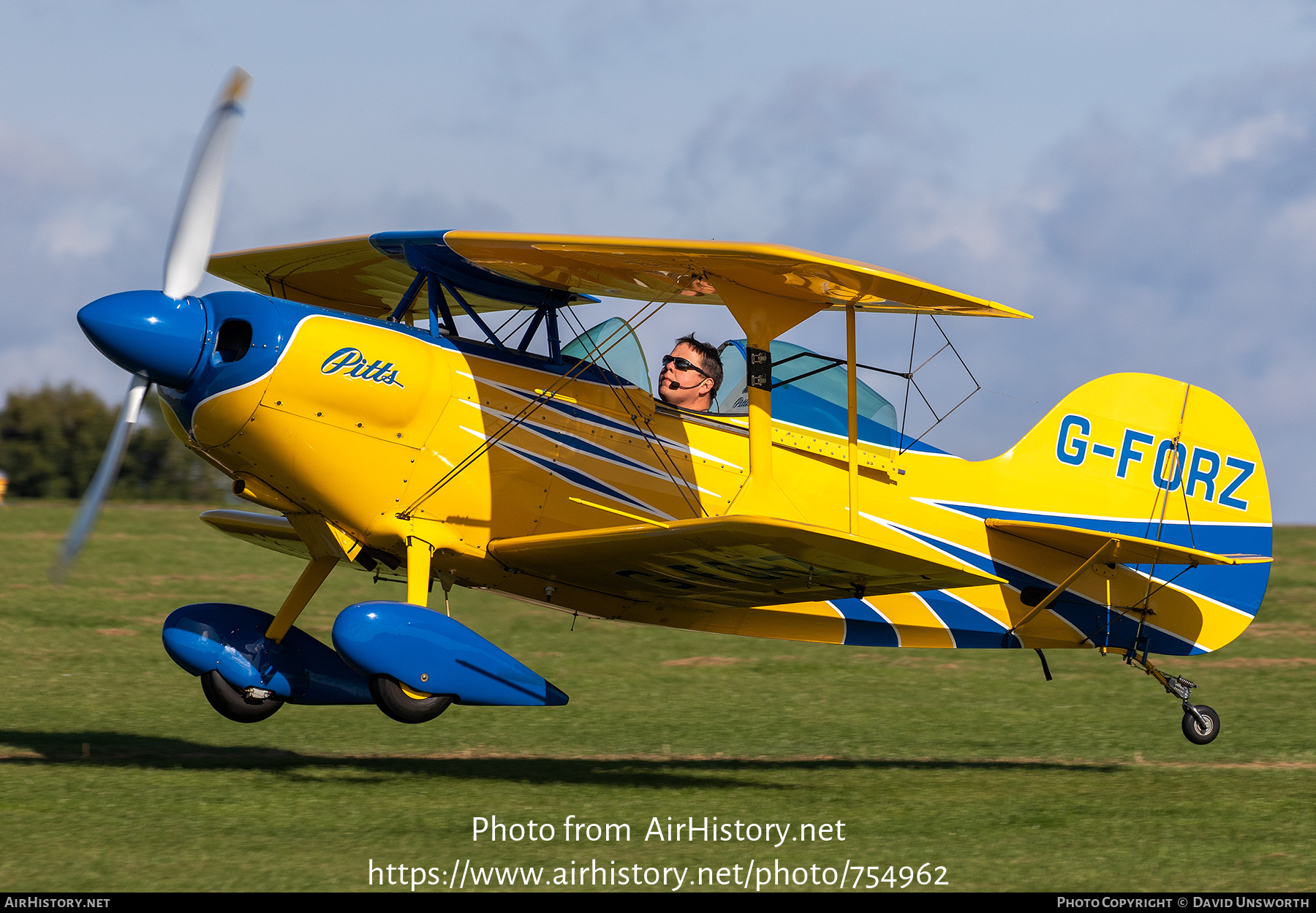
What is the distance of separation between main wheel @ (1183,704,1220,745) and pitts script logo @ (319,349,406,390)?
5.98 meters

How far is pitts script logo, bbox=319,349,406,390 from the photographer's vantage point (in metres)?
7.74

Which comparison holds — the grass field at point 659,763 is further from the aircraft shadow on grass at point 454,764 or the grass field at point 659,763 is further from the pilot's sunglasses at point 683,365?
the pilot's sunglasses at point 683,365

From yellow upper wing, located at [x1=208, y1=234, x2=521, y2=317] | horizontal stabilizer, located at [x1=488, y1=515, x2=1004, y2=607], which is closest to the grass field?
horizontal stabilizer, located at [x1=488, y1=515, x2=1004, y2=607]

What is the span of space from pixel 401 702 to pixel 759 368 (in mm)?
2790

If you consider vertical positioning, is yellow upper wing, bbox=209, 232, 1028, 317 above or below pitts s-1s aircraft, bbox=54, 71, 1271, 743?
above

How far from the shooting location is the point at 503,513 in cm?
828

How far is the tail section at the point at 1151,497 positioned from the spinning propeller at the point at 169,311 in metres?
5.40

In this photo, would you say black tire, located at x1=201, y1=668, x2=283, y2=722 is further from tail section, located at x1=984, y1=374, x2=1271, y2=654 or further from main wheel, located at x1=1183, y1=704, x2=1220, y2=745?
main wheel, located at x1=1183, y1=704, x2=1220, y2=745

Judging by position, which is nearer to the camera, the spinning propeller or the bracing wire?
the spinning propeller

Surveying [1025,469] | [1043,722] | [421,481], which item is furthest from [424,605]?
[1043,722]

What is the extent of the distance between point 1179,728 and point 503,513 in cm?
659

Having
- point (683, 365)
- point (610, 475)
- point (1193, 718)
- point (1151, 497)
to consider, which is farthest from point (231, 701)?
point (1193, 718)

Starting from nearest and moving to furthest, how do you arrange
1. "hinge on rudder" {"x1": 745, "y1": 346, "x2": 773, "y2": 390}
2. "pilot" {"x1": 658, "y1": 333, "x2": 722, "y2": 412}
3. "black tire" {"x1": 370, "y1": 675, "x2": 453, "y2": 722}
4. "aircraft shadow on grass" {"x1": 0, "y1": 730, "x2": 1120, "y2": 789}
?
"black tire" {"x1": 370, "y1": 675, "x2": 453, "y2": 722} < "hinge on rudder" {"x1": 745, "y1": 346, "x2": 773, "y2": 390} < "aircraft shadow on grass" {"x1": 0, "y1": 730, "x2": 1120, "y2": 789} < "pilot" {"x1": 658, "y1": 333, "x2": 722, "y2": 412}

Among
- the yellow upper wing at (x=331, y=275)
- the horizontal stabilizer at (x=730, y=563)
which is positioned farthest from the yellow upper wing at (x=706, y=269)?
the horizontal stabilizer at (x=730, y=563)
